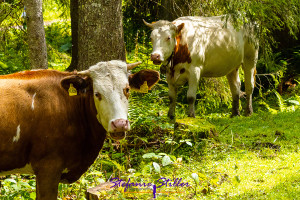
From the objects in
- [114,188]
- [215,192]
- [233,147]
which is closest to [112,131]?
[114,188]

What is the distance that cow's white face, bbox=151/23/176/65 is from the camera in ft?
31.2

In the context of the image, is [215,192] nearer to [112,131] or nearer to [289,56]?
[112,131]

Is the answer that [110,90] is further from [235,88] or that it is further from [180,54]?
[235,88]

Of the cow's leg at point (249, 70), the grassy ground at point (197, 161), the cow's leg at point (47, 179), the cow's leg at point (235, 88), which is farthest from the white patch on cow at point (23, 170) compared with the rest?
the cow's leg at point (249, 70)

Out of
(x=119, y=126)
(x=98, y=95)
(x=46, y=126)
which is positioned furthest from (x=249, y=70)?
(x=46, y=126)

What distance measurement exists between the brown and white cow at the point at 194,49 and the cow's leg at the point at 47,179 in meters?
4.76

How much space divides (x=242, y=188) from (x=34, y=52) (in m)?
4.34

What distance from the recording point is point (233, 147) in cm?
833

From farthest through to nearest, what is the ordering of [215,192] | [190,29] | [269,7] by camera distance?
[190,29] → [269,7] → [215,192]

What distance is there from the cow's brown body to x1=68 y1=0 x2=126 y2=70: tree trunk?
217 centimetres

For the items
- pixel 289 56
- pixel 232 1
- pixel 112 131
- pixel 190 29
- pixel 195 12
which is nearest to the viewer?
pixel 112 131

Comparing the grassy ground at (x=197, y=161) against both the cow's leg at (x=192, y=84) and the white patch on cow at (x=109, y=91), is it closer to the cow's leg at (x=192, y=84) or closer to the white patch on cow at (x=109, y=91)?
the cow's leg at (x=192, y=84)

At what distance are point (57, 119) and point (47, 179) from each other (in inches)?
24.5

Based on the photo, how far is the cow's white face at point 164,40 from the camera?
9516 mm
